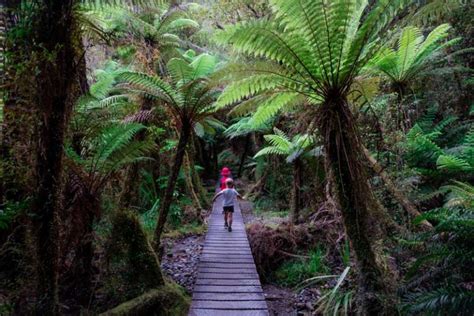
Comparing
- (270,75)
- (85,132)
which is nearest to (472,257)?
(270,75)

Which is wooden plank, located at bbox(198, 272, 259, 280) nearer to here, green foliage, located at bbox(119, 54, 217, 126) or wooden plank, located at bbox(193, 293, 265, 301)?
wooden plank, located at bbox(193, 293, 265, 301)

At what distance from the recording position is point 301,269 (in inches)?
201

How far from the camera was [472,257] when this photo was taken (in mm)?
2777

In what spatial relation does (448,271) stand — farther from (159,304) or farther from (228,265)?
(159,304)

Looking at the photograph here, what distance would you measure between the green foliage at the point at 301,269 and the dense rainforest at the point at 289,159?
2cm

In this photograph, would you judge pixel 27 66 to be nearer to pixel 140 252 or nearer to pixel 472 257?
pixel 140 252

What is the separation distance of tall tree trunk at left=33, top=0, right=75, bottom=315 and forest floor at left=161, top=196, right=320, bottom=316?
2368mm

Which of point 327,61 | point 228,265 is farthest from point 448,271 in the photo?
point 228,265

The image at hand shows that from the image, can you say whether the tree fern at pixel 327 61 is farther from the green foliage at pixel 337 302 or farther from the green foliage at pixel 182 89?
the green foliage at pixel 182 89

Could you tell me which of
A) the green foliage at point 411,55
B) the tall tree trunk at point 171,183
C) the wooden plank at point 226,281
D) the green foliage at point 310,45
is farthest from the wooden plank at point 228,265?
the green foliage at point 411,55

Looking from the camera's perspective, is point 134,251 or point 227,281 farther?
point 227,281

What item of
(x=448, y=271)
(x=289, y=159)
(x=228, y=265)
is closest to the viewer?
(x=448, y=271)

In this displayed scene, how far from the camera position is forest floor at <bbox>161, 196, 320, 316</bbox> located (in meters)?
4.38

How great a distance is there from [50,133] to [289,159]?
443 centimetres
